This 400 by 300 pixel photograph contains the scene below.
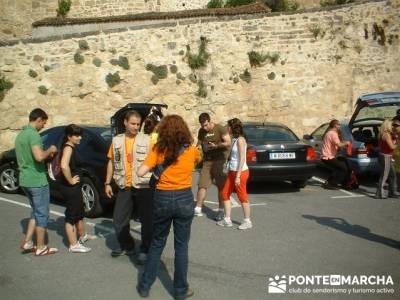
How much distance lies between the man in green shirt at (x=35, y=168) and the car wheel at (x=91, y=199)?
169 centimetres

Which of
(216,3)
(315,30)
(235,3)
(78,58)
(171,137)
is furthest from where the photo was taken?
(216,3)

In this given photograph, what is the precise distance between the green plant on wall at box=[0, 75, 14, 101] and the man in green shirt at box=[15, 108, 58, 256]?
30.9 ft

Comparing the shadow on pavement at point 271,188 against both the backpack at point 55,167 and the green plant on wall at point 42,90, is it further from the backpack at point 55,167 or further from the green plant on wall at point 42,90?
the green plant on wall at point 42,90

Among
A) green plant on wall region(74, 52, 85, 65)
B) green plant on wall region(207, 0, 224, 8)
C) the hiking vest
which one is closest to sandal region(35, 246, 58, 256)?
the hiking vest

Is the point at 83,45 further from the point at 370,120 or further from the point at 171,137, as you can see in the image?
the point at 171,137

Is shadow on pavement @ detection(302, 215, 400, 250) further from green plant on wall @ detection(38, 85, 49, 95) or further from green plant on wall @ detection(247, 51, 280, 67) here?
green plant on wall @ detection(38, 85, 49, 95)

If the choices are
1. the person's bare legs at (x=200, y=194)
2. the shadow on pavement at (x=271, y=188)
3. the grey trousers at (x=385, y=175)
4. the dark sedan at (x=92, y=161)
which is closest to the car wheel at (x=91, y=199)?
the dark sedan at (x=92, y=161)

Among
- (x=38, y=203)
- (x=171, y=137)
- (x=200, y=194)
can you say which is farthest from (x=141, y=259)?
(x=200, y=194)

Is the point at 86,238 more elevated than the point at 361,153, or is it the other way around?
the point at 361,153

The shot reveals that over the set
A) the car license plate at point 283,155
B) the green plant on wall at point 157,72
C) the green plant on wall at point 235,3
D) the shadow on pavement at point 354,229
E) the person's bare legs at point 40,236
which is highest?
the green plant on wall at point 235,3

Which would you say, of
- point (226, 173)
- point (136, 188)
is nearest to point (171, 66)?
point (226, 173)

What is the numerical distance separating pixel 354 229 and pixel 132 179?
357 centimetres

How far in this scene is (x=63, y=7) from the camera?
24.7 m

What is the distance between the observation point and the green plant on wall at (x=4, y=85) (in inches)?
538
